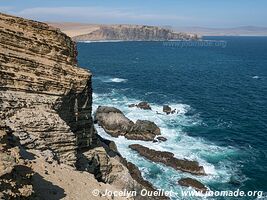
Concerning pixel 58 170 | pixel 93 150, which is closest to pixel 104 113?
pixel 93 150

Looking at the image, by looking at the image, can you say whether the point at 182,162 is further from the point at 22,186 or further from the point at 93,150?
the point at 22,186

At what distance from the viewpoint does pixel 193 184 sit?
49.7 meters

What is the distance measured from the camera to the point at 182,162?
55.6 metres

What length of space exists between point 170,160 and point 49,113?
29126 millimetres

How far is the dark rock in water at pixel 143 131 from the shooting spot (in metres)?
67.1

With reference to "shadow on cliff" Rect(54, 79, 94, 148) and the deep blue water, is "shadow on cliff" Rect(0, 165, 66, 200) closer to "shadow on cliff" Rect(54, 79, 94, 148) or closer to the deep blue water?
"shadow on cliff" Rect(54, 79, 94, 148)

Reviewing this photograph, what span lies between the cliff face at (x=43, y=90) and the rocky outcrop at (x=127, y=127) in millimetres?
28421

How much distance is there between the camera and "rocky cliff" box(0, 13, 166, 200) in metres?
26.7

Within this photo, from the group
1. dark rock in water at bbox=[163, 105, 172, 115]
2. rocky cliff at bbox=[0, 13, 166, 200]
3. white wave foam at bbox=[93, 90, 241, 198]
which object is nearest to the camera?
rocky cliff at bbox=[0, 13, 166, 200]

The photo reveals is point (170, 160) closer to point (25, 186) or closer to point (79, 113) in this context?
point (79, 113)

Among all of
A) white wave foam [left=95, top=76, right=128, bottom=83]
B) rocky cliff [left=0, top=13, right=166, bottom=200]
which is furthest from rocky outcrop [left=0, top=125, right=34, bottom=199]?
white wave foam [left=95, top=76, right=128, bottom=83]

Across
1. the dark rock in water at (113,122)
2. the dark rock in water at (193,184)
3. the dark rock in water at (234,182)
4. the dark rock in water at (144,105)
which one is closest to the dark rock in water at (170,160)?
the dark rock in water at (193,184)

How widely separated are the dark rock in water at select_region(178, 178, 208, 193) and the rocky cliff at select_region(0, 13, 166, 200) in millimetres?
10760

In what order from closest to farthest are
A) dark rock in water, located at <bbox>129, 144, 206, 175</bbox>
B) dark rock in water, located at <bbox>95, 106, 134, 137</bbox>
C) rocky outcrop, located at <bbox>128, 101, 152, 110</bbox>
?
dark rock in water, located at <bbox>129, 144, 206, 175</bbox>, dark rock in water, located at <bbox>95, 106, 134, 137</bbox>, rocky outcrop, located at <bbox>128, 101, 152, 110</bbox>
